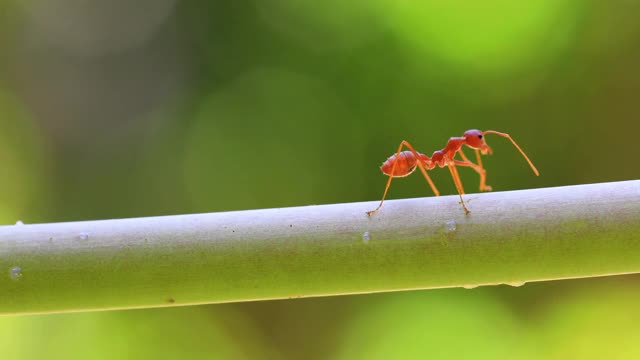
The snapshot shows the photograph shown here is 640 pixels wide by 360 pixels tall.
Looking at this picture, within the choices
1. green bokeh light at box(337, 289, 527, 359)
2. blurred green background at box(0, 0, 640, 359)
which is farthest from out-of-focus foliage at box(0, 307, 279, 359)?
green bokeh light at box(337, 289, 527, 359)

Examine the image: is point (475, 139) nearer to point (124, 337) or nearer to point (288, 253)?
point (288, 253)

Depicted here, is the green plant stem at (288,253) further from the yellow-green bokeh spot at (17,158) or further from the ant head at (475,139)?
the yellow-green bokeh spot at (17,158)

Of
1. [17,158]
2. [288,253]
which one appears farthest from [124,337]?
[288,253]

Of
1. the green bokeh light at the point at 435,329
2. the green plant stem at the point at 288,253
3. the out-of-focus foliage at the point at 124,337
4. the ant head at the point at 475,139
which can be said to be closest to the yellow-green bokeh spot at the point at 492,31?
the green bokeh light at the point at 435,329

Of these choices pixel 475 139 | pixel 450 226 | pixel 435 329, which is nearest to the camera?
pixel 450 226

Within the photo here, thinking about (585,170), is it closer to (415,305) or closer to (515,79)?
(515,79)

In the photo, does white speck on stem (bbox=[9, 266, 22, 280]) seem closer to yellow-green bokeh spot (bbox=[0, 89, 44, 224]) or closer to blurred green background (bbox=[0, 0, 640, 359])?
blurred green background (bbox=[0, 0, 640, 359])

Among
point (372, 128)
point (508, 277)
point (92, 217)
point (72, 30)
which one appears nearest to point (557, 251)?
point (508, 277)

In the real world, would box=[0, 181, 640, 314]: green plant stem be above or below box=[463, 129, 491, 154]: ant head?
below
